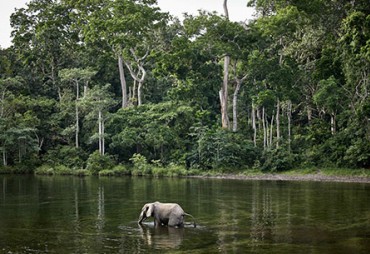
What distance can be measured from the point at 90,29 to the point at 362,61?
27243 millimetres

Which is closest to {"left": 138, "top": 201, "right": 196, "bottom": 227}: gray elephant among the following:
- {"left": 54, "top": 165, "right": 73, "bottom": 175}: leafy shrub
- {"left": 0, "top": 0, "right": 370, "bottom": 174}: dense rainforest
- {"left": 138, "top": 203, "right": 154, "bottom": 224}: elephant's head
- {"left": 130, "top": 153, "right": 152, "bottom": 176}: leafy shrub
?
{"left": 138, "top": 203, "right": 154, "bottom": 224}: elephant's head

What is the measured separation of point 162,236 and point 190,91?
34270mm

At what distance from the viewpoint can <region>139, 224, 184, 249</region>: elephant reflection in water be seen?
1370 cm

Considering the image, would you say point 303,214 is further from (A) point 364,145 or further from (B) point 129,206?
(A) point 364,145

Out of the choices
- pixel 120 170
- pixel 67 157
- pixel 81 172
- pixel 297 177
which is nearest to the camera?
pixel 297 177

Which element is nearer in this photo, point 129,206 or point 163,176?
point 129,206

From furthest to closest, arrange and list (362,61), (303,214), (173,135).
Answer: (173,135) → (362,61) → (303,214)

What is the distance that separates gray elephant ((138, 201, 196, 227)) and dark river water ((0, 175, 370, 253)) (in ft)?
1.11

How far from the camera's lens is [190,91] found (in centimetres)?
4859

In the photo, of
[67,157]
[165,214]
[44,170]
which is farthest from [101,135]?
[165,214]

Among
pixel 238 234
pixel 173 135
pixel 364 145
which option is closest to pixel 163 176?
pixel 173 135

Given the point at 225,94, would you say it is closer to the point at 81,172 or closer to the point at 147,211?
the point at 81,172

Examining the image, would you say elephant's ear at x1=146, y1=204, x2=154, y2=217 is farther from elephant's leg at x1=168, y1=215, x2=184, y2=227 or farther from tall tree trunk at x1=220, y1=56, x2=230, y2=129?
tall tree trunk at x1=220, y1=56, x2=230, y2=129

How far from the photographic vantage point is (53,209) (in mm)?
21281
